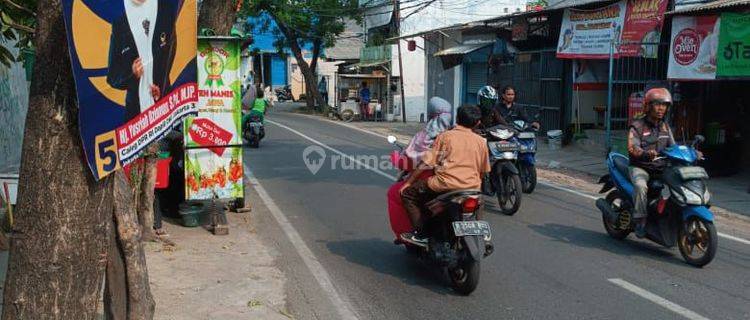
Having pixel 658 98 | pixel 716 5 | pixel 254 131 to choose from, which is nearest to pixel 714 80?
pixel 716 5

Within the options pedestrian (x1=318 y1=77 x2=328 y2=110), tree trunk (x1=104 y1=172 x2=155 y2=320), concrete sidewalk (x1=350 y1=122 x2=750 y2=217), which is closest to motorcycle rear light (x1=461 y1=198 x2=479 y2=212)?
tree trunk (x1=104 y1=172 x2=155 y2=320)

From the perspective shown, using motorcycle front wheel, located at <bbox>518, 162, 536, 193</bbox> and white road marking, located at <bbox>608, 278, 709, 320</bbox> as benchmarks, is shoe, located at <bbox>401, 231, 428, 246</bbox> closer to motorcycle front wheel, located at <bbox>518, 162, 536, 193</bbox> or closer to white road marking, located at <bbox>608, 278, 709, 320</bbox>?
white road marking, located at <bbox>608, 278, 709, 320</bbox>

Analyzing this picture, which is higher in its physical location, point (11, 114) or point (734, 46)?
point (734, 46)

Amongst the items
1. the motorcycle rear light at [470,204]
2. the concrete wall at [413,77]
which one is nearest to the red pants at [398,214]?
the motorcycle rear light at [470,204]

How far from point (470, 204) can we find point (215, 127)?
11.9 ft

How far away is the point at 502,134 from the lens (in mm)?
9680

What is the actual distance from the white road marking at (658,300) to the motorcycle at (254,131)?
1259 centimetres

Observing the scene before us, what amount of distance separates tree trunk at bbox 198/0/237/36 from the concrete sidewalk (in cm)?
749

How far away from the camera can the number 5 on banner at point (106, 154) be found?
2758 mm

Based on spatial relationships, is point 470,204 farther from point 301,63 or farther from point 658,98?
point 301,63

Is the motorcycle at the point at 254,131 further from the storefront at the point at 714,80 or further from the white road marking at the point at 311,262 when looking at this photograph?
the storefront at the point at 714,80

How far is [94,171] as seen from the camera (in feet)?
9.07

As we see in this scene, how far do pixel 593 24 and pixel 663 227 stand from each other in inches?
405

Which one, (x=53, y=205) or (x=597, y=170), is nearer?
(x=53, y=205)
